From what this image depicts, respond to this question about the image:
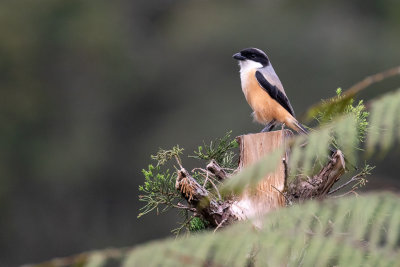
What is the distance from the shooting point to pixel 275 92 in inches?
250

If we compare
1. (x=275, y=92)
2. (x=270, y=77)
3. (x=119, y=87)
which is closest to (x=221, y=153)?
(x=275, y=92)

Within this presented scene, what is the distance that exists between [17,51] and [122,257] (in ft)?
79.1

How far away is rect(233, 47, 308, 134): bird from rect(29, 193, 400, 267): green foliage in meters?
3.88

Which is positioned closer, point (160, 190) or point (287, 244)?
point (287, 244)

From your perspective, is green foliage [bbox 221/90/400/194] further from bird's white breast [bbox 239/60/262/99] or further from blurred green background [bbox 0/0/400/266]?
blurred green background [bbox 0/0/400/266]

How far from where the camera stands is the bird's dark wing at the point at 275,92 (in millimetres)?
6320

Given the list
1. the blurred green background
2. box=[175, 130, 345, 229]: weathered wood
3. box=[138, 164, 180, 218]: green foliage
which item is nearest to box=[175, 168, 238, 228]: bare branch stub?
box=[175, 130, 345, 229]: weathered wood

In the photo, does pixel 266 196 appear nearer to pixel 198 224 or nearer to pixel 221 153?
pixel 198 224

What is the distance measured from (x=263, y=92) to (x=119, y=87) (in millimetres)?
19588

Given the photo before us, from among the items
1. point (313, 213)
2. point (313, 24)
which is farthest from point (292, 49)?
point (313, 213)

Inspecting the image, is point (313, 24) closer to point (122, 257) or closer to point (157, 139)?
point (157, 139)

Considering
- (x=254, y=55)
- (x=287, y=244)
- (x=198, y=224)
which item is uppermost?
(x=287, y=244)

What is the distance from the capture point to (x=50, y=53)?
1020 inches

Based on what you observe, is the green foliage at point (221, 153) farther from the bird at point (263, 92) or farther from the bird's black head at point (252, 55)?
the bird's black head at point (252, 55)
